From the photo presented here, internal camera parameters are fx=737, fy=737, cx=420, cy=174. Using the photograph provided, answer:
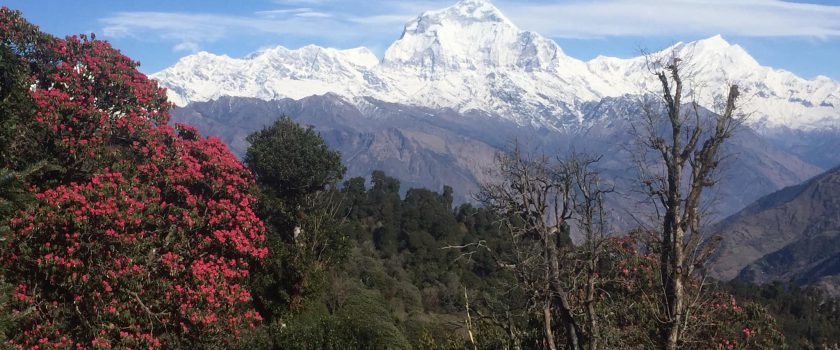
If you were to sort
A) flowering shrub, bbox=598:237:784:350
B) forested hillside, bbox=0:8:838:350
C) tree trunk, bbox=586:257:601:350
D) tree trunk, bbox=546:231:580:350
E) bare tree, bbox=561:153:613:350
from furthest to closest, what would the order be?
flowering shrub, bbox=598:237:784:350, tree trunk, bbox=546:231:580:350, forested hillside, bbox=0:8:838:350, bare tree, bbox=561:153:613:350, tree trunk, bbox=586:257:601:350

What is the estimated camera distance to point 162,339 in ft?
66.5

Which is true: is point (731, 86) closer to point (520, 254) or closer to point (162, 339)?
point (520, 254)

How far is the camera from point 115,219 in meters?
19.9

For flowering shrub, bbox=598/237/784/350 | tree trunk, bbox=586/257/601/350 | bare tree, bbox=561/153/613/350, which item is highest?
bare tree, bbox=561/153/613/350

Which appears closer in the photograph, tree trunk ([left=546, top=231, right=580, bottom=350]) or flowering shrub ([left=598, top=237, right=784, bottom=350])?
tree trunk ([left=546, top=231, right=580, bottom=350])

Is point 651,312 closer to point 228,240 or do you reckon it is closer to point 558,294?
point 558,294

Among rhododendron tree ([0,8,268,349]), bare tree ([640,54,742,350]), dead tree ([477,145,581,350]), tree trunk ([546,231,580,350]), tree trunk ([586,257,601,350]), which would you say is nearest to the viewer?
bare tree ([640,54,742,350])

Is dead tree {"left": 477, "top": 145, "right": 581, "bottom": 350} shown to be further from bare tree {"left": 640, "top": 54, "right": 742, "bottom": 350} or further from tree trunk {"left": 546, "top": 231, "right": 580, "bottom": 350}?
bare tree {"left": 640, "top": 54, "right": 742, "bottom": 350}

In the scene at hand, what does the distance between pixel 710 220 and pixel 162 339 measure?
14.8 m

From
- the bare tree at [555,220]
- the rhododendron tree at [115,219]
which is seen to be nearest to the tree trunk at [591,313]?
the bare tree at [555,220]

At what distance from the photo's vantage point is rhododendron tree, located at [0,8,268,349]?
62.1 feet

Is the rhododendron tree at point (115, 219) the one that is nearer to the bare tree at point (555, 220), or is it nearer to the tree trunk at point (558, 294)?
the bare tree at point (555, 220)

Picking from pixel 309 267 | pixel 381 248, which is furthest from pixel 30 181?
pixel 381 248

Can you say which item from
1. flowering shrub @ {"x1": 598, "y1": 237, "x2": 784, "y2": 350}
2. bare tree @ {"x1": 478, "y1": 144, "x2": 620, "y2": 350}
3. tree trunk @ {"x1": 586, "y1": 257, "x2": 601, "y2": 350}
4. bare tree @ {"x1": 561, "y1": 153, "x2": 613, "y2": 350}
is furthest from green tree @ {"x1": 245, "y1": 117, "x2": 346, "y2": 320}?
tree trunk @ {"x1": 586, "y1": 257, "x2": 601, "y2": 350}
